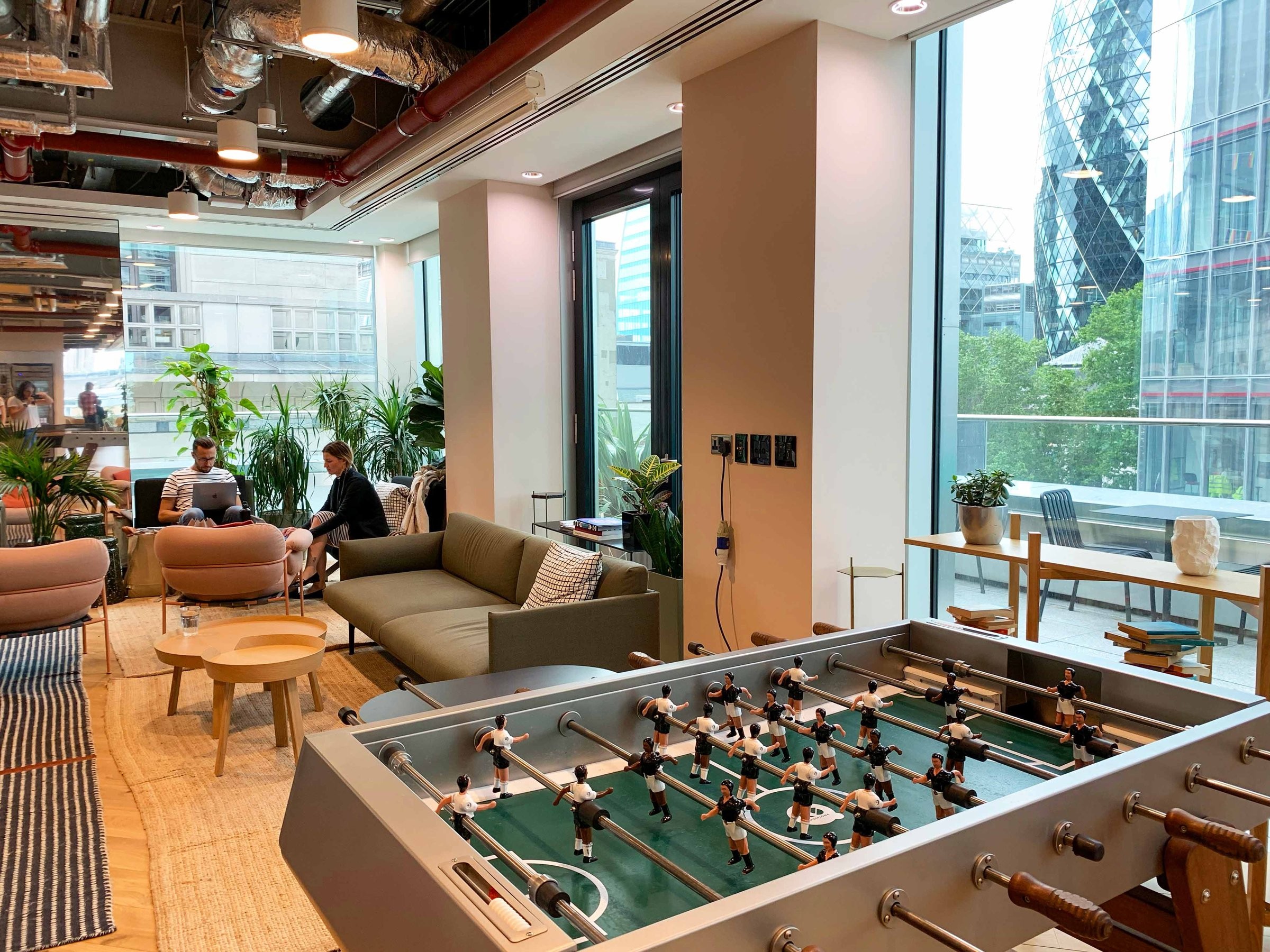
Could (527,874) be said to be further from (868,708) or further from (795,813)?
(868,708)

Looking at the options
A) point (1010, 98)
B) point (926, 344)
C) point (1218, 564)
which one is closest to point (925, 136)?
point (1010, 98)

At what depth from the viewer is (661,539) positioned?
16.5 ft

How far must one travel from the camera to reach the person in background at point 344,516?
645 cm

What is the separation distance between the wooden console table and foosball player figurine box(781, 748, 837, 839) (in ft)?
5.79

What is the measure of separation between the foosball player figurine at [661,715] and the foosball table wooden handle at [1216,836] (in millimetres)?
853

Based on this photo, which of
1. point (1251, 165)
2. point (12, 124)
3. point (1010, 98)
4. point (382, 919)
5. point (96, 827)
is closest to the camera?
point (382, 919)

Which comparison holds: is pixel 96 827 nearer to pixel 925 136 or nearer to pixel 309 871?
pixel 309 871

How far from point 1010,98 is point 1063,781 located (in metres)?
3.38

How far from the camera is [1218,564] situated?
331 centimetres

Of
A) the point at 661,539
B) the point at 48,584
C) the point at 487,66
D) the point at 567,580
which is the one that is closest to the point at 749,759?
the point at 567,580

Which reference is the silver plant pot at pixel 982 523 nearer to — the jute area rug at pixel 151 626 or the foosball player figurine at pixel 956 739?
the foosball player figurine at pixel 956 739

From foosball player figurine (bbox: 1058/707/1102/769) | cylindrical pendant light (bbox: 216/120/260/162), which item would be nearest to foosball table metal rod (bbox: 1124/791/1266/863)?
foosball player figurine (bbox: 1058/707/1102/769)

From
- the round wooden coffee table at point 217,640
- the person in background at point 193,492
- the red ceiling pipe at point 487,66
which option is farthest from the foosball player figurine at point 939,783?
the person in background at point 193,492

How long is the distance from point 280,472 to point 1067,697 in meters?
8.10
